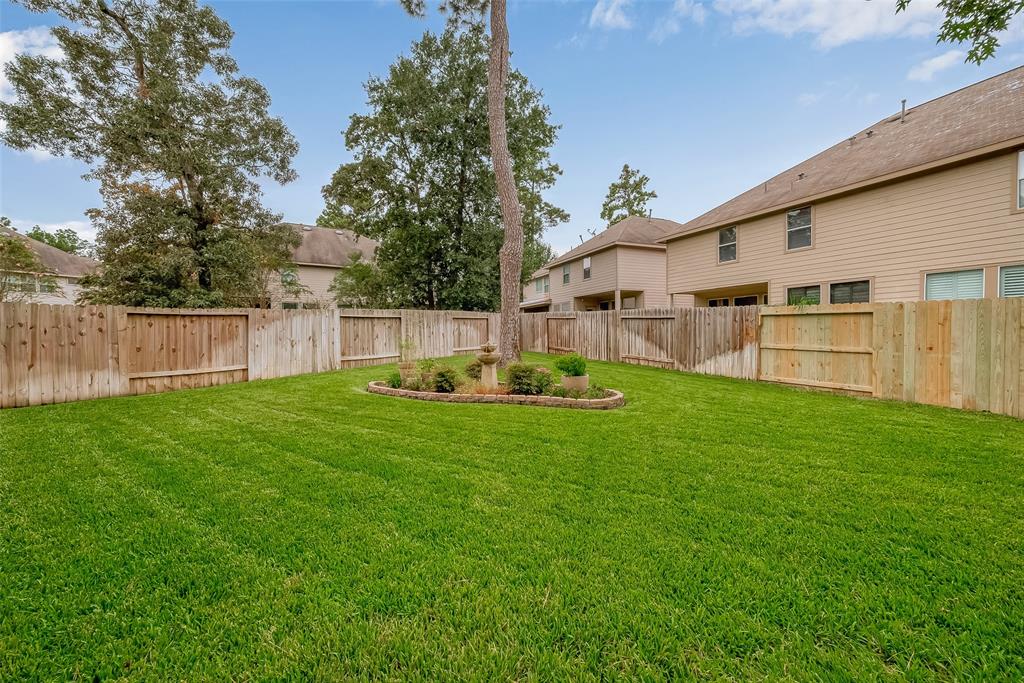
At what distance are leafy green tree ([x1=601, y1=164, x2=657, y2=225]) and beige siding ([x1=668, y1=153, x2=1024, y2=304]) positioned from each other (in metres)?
20.6

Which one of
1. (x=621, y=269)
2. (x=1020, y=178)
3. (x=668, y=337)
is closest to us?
(x=1020, y=178)

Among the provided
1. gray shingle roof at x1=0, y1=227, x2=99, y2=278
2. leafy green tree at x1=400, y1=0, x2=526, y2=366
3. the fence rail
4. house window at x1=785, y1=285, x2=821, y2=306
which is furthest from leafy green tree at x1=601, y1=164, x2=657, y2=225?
gray shingle roof at x1=0, y1=227, x2=99, y2=278

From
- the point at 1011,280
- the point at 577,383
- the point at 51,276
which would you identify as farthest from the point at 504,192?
the point at 51,276

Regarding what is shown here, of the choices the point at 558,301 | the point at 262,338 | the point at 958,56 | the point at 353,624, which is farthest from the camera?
the point at 558,301

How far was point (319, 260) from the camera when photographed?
23891 mm

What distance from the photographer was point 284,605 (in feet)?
6.12

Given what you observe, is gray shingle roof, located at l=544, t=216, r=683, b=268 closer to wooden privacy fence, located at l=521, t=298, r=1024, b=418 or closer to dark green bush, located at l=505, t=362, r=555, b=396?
wooden privacy fence, located at l=521, t=298, r=1024, b=418

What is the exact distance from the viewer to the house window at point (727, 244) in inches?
555

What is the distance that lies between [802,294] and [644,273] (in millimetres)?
7700

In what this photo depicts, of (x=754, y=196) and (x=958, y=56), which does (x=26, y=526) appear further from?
(x=754, y=196)

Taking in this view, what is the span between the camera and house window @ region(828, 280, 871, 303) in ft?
35.2

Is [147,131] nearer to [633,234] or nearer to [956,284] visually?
[633,234]

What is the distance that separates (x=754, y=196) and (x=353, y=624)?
53.8ft

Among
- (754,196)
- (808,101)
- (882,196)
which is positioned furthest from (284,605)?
(754,196)
